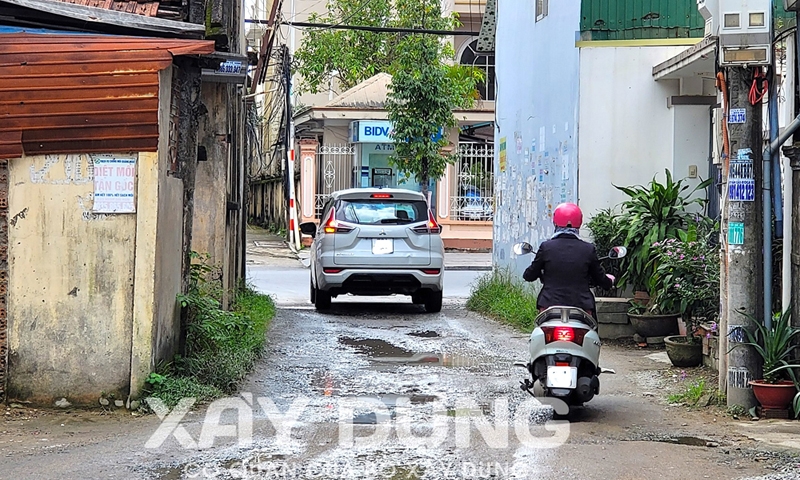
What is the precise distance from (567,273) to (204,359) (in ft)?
10.2

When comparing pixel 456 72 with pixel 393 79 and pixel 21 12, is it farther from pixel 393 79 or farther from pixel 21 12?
pixel 21 12

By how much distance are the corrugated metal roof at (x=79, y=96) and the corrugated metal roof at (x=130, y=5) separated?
1.14 meters

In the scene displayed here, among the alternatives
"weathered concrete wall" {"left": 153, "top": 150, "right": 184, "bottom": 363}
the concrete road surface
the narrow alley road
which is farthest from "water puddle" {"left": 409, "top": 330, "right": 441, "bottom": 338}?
"weathered concrete wall" {"left": 153, "top": 150, "right": 184, "bottom": 363}

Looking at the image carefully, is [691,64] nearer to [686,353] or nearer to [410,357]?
[686,353]

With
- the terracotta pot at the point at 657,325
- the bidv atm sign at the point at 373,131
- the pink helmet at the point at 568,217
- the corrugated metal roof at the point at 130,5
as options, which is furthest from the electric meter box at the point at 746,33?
the bidv atm sign at the point at 373,131

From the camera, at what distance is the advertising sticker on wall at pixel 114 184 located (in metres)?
7.92

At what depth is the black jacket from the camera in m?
8.05

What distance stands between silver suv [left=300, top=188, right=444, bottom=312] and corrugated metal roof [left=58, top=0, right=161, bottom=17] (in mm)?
5874

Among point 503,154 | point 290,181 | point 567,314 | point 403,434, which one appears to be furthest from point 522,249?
point 290,181

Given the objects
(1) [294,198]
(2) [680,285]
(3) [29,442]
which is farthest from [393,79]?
(3) [29,442]

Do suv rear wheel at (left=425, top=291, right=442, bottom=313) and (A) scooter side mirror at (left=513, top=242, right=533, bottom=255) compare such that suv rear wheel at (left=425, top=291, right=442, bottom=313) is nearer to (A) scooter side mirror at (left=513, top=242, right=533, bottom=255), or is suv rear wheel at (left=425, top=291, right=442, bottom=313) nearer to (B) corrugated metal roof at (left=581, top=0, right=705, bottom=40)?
(B) corrugated metal roof at (left=581, top=0, right=705, bottom=40)

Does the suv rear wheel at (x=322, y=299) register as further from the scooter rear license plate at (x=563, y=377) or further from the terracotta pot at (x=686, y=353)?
the scooter rear license plate at (x=563, y=377)

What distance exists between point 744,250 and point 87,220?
16.2ft

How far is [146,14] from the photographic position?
897cm
